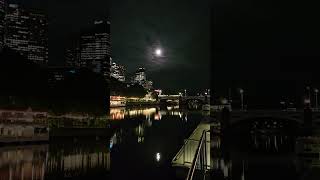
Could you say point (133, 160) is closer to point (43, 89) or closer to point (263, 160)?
point (263, 160)

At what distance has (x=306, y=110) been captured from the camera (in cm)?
4991

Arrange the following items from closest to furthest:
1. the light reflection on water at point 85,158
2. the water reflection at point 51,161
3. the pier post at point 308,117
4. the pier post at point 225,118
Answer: the water reflection at point 51,161 < the light reflection on water at point 85,158 < the pier post at point 308,117 < the pier post at point 225,118

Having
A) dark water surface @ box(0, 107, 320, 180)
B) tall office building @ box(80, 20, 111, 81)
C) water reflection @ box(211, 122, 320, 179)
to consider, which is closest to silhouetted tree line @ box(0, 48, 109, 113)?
dark water surface @ box(0, 107, 320, 180)

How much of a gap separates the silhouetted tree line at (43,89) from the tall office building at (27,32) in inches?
2459

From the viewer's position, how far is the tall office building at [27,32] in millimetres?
110375

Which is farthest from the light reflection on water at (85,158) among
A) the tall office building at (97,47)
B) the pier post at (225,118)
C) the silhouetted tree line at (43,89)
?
the tall office building at (97,47)

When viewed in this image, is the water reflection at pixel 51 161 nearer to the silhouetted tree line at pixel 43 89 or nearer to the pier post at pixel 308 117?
the silhouetted tree line at pixel 43 89

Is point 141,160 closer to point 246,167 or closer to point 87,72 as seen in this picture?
point 246,167

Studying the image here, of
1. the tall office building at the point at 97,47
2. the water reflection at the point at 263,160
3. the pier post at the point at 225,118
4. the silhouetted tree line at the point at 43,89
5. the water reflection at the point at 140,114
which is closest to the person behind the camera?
the water reflection at the point at 263,160

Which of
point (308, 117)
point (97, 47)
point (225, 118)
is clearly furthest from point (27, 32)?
point (308, 117)

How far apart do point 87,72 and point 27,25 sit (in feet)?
229

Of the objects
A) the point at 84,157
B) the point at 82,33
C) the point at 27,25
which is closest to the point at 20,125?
the point at 84,157

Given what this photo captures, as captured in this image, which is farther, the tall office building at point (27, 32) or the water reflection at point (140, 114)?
the tall office building at point (27, 32)

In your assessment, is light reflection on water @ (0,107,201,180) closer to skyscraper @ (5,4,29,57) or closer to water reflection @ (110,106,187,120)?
water reflection @ (110,106,187,120)
